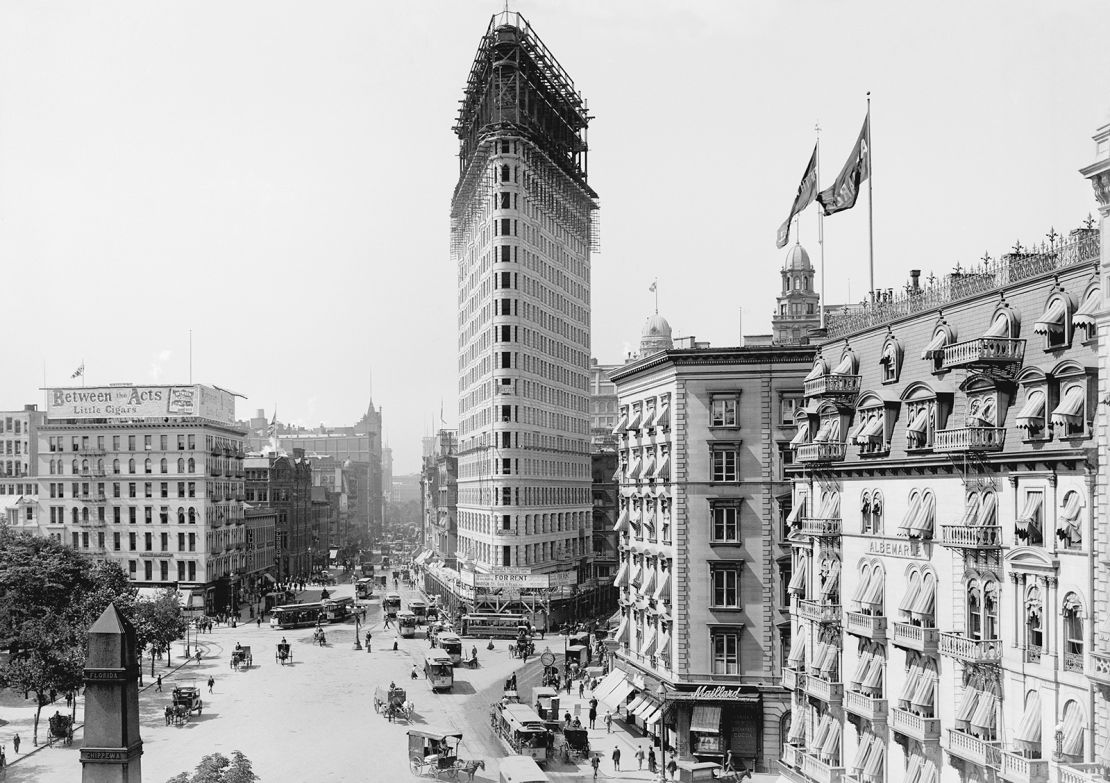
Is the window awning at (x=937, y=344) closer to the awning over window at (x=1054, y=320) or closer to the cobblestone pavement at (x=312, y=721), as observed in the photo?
the awning over window at (x=1054, y=320)

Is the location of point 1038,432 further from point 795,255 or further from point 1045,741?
point 795,255

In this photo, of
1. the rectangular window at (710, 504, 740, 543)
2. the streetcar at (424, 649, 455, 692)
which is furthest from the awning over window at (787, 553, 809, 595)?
the streetcar at (424, 649, 455, 692)

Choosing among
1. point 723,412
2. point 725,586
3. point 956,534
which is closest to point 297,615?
point 725,586

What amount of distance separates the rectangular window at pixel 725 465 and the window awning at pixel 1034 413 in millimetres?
25684

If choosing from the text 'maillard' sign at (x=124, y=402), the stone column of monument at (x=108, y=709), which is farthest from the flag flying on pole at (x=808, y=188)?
the text 'maillard' sign at (x=124, y=402)

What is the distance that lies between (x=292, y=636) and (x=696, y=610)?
59.9 m

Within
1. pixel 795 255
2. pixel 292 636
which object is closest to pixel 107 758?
pixel 292 636

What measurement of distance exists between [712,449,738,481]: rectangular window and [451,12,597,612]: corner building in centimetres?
5092

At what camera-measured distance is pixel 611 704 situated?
63.8m

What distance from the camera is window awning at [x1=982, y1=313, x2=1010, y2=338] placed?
3212 centimetres

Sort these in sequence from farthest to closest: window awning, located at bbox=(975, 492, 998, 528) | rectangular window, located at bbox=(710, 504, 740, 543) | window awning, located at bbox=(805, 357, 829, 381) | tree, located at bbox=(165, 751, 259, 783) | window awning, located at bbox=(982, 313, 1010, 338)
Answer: rectangular window, located at bbox=(710, 504, 740, 543), window awning, located at bbox=(805, 357, 829, 381), window awning, located at bbox=(975, 492, 998, 528), window awning, located at bbox=(982, 313, 1010, 338), tree, located at bbox=(165, 751, 259, 783)

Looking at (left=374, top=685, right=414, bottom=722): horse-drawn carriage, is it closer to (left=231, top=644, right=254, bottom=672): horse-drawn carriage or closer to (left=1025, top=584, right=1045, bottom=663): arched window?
(left=231, top=644, right=254, bottom=672): horse-drawn carriage

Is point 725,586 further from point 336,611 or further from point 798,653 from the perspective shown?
point 336,611

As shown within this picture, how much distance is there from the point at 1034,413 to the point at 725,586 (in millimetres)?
27282
